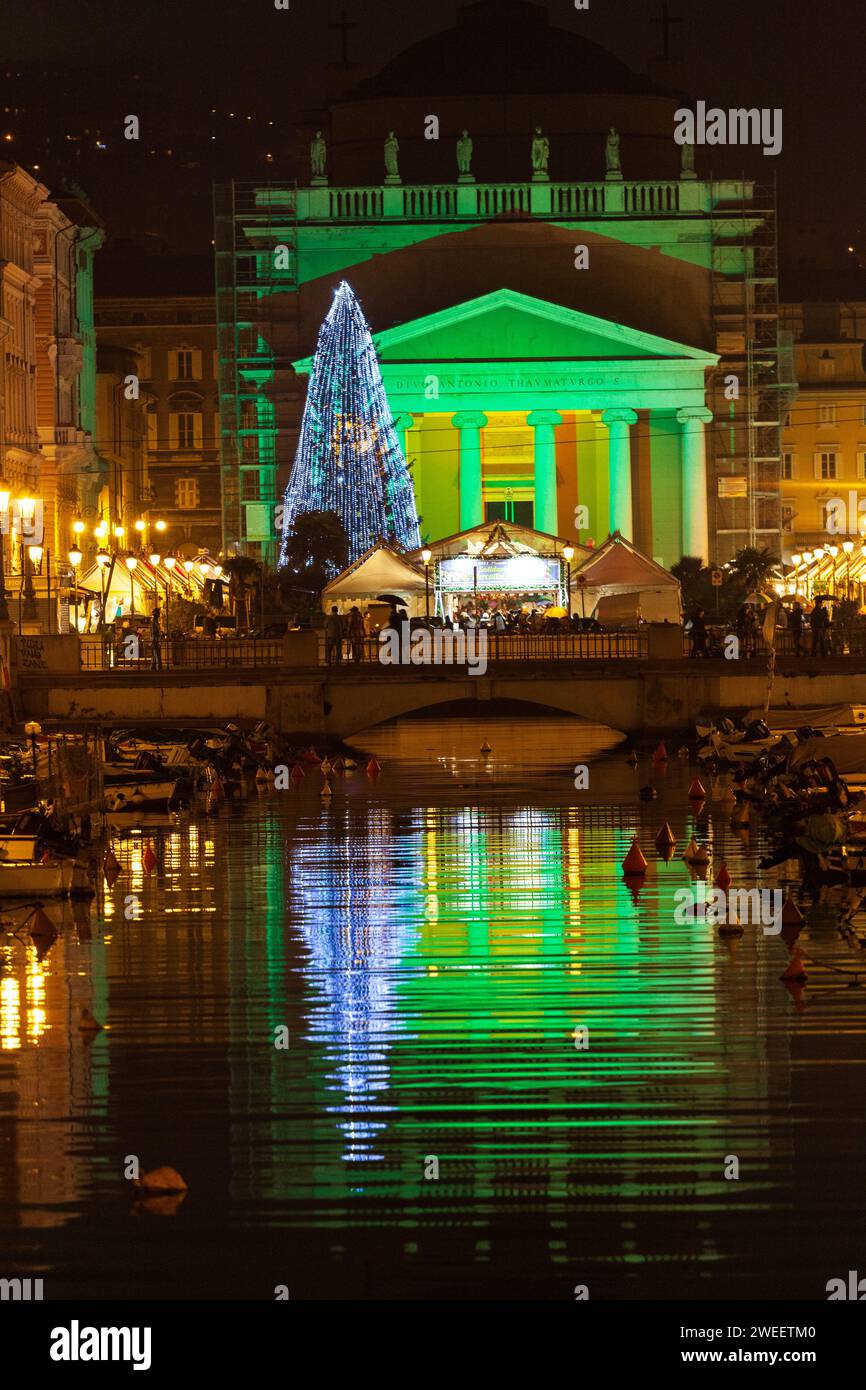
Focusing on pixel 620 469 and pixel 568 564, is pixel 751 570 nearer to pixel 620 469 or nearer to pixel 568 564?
pixel 568 564

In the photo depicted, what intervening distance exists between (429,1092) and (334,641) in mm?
32869

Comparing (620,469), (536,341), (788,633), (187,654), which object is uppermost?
(536,341)

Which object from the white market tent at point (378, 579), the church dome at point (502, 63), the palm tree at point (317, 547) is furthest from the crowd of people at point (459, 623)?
the church dome at point (502, 63)

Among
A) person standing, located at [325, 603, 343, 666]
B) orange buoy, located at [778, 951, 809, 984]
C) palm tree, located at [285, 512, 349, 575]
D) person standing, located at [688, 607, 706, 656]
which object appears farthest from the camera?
palm tree, located at [285, 512, 349, 575]

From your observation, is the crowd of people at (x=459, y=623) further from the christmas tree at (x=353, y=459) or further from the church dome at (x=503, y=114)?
the church dome at (x=503, y=114)

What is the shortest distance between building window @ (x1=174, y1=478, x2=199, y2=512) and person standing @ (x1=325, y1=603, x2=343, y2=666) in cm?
5826

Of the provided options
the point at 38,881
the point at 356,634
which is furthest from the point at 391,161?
the point at 38,881

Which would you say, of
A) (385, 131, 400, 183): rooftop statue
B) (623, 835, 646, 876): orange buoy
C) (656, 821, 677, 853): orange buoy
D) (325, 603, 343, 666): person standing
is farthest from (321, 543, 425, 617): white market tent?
(385, 131, 400, 183): rooftop statue

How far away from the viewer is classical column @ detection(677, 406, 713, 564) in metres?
86.6

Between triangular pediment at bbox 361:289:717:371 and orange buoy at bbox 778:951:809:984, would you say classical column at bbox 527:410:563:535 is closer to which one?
triangular pediment at bbox 361:289:717:371

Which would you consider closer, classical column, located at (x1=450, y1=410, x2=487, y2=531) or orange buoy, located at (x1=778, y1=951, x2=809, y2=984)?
orange buoy, located at (x1=778, y1=951, x2=809, y2=984)

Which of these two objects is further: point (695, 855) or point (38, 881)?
point (695, 855)

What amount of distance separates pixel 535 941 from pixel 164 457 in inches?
3410

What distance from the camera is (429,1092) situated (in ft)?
62.5
